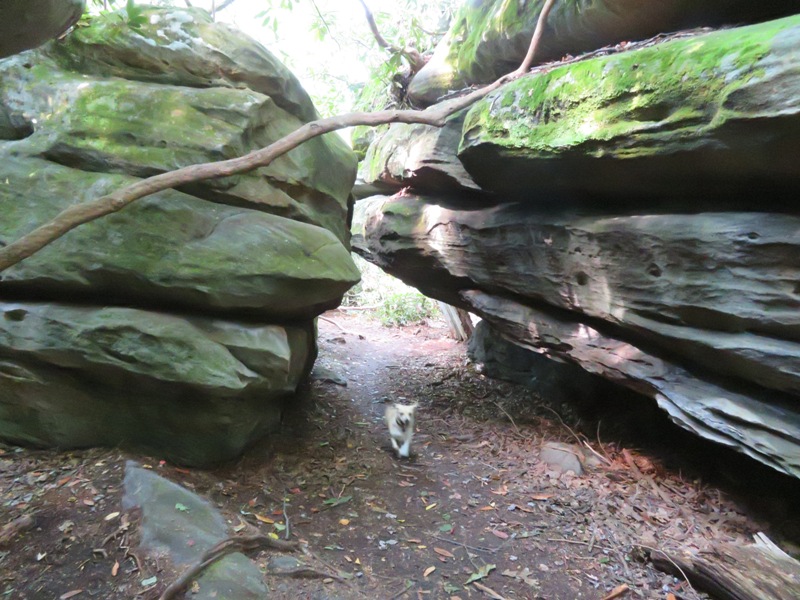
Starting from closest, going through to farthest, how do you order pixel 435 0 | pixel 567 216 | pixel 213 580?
pixel 213 580
pixel 567 216
pixel 435 0

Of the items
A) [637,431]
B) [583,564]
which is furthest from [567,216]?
[583,564]

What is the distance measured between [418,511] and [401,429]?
1314mm

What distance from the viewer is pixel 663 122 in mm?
4441

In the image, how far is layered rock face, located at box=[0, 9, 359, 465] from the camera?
447 cm

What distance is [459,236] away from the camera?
7.72 metres

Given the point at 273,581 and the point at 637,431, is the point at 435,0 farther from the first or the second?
Result: the point at 273,581

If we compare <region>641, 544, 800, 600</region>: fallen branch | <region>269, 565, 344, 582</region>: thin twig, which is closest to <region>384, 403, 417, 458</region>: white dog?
<region>269, 565, 344, 582</region>: thin twig

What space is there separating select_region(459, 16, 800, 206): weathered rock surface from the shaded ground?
138 inches

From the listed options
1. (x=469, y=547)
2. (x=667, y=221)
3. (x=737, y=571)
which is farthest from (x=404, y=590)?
(x=667, y=221)

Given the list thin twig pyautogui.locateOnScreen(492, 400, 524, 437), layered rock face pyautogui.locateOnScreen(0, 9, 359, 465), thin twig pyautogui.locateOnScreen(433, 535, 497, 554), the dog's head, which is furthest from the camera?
thin twig pyautogui.locateOnScreen(492, 400, 524, 437)

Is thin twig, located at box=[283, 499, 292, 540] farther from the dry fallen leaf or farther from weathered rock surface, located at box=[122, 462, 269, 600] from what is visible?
the dry fallen leaf

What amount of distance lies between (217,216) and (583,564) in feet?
16.8

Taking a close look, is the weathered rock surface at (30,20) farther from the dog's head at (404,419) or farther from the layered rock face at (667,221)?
the dog's head at (404,419)

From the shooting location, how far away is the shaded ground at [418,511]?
356 centimetres
